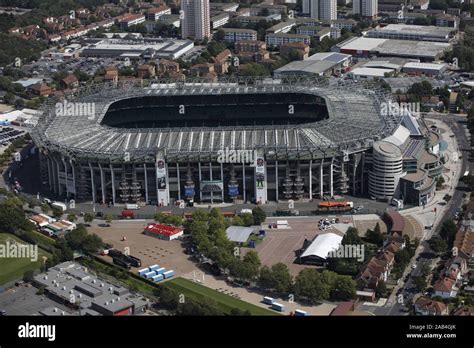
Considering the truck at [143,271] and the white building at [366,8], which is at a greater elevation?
the white building at [366,8]

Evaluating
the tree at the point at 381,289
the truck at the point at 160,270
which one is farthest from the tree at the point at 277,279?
the truck at the point at 160,270

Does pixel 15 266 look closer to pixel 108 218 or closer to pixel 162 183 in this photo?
pixel 108 218

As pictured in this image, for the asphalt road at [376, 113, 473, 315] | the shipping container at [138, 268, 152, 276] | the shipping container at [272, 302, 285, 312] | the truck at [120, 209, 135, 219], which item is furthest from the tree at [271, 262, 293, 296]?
the truck at [120, 209, 135, 219]

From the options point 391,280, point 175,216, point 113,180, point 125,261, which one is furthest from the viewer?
point 113,180

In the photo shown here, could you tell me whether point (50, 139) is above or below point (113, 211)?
above

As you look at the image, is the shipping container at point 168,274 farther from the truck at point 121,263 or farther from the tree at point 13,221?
the tree at point 13,221

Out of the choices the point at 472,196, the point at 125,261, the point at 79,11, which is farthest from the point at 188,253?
the point at 79,11

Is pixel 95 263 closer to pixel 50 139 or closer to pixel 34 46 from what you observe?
pixel 50 139
